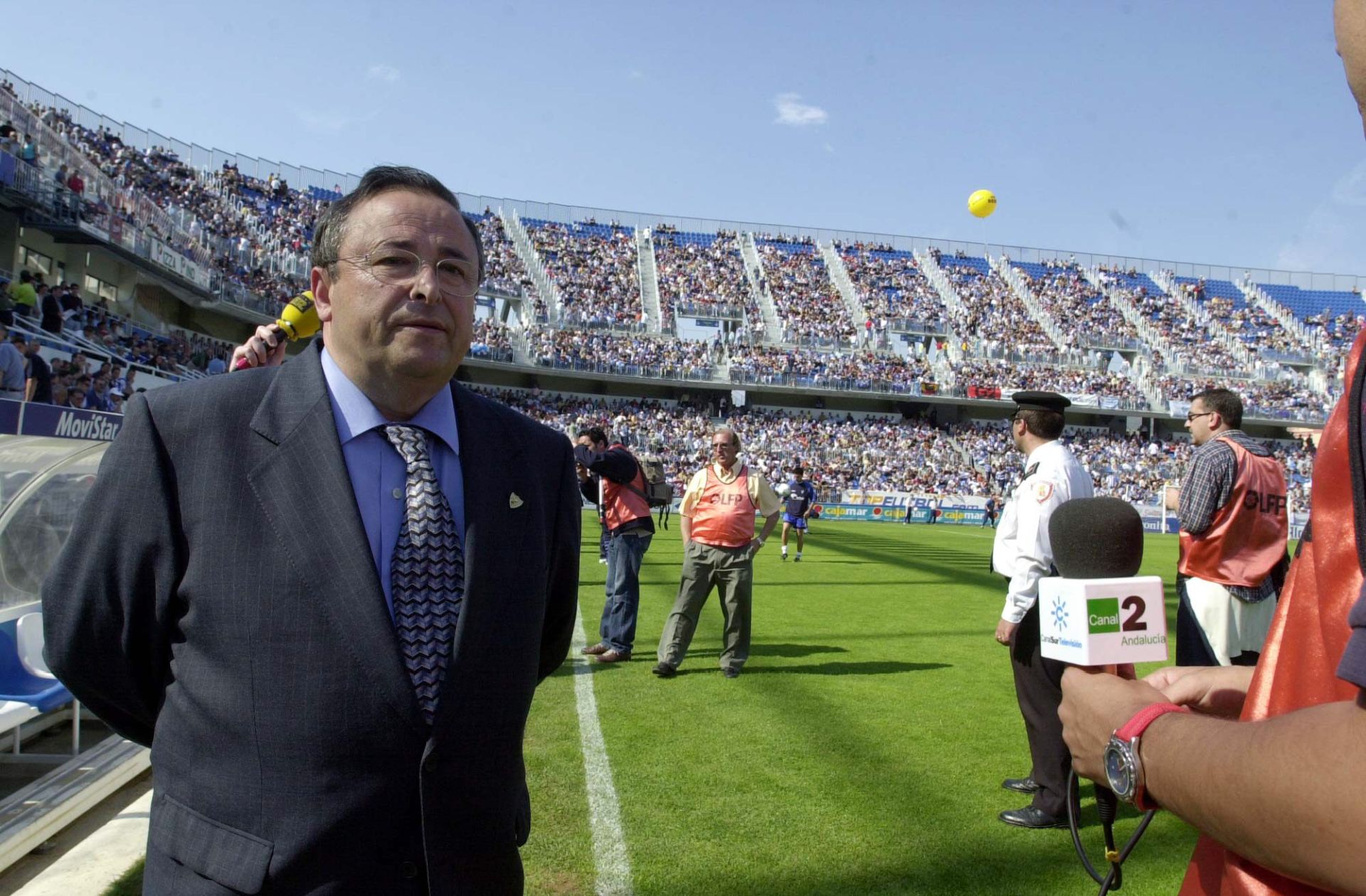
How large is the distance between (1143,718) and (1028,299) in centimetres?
6409

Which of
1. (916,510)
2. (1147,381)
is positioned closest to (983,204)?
(916,510)

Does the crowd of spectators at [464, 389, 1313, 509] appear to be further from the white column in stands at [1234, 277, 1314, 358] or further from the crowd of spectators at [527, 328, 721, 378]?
the white column in stands at [1234, 277, 1314, 358]

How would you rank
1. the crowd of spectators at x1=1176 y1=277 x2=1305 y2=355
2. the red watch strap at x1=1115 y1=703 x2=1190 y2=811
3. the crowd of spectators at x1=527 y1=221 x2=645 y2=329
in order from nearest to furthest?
the red watch strap at x1=1115 y1=703 x2=1190 y2=811 < the crowd of spectators at x1=527 y1=221 x2=645 y2=329 < the crowd of spectators at x1=1176 y1=277 x2=1305 y2=355

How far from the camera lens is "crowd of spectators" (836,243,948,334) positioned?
5712 centimetres

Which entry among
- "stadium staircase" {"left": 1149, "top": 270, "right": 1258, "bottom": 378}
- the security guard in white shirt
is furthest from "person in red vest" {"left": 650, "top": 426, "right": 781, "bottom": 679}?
"stadium staircase" {"left": 1149, "top": 270, "right": 1258, "bottom": 378}

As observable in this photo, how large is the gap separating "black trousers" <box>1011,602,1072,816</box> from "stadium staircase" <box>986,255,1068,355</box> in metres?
56.0

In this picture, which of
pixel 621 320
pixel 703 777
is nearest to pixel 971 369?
pixel 621 320

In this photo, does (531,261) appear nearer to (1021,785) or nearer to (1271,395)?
(1271,395)

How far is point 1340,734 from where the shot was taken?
933 mm

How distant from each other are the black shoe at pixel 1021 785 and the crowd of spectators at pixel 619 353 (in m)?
44.1

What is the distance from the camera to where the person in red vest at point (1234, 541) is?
4.81m

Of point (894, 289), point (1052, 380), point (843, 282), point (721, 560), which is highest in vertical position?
point (843, 282)

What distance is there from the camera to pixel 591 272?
55156mm

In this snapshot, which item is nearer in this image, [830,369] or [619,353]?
[619,353]
